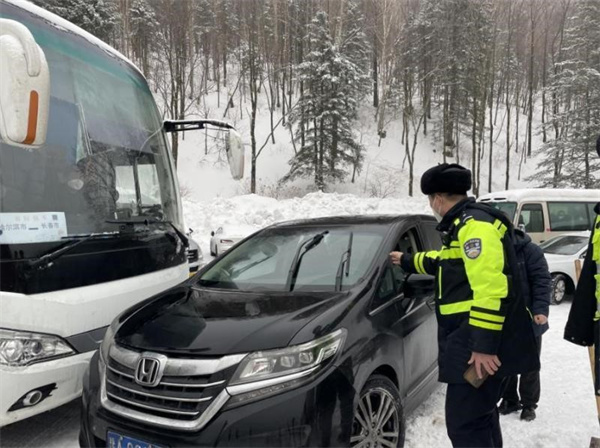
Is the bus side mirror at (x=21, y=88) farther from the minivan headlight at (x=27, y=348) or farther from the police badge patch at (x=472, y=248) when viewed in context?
the police badge patch at (x=472, y=248)

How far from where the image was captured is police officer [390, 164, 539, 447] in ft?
7.22

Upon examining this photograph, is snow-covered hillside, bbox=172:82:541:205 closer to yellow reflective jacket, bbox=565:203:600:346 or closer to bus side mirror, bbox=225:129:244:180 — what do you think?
bus side mirror, bbox=225:129:244:180

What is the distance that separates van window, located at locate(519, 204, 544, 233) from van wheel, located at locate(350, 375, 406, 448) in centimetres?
1233

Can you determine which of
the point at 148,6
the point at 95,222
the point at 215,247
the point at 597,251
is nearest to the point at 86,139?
the point at 95,222

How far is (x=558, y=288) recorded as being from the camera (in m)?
9.23

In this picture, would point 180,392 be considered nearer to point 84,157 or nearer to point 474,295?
point 474,295

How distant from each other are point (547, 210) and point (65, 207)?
45.8 feet

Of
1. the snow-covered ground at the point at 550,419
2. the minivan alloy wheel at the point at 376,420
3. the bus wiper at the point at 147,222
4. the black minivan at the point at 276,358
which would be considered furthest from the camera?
the bus wiper at the point at 147,222

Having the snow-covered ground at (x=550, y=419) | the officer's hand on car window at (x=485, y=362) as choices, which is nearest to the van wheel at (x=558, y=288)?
the snow-covered ground at (x=550, y=419)

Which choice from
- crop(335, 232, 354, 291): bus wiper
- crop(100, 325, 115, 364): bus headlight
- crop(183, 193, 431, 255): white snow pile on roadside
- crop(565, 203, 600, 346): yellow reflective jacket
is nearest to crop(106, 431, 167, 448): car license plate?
crop(100, 325, 115, 364): bus headlight

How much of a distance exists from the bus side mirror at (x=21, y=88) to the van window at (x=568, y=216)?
14.5 m

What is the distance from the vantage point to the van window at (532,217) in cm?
1349

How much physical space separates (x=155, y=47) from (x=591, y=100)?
26.1 metres

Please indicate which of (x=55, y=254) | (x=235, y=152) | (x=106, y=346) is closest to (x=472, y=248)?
(x=106, y=346)
